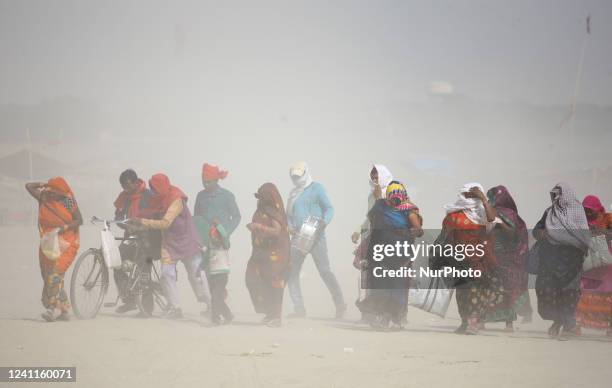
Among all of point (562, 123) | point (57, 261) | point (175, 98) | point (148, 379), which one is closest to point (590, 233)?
point (148, 379)

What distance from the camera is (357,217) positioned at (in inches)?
1357

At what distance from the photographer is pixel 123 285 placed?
10.0m

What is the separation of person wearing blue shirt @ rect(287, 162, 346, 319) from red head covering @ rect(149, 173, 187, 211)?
1.70 m

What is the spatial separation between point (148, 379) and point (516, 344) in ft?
11.2

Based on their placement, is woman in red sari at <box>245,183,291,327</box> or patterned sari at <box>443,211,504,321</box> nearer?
patterned sari at <box>443,211,504,321</box>

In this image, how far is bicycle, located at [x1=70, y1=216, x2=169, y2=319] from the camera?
9500mm

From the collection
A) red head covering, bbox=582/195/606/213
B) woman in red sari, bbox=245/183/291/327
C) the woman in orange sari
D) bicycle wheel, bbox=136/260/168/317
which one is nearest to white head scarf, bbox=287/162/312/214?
woman in red sari, bbox=245/183/291/327

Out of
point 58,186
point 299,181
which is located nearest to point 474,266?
point 299,181

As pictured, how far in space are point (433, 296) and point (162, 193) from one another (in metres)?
3.14

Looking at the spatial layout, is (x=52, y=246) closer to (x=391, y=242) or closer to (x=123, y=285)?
(x=123, y=285)

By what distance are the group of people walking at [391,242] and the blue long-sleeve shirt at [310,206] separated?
2.75ft

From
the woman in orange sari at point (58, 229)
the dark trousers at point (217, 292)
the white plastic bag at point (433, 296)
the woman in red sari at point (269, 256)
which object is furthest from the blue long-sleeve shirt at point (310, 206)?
the woman in orange sari at point (58, 229)

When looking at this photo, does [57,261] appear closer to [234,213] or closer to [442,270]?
[234,213]

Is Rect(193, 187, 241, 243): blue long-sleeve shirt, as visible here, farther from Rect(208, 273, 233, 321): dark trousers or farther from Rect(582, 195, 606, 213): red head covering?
Rect(582, 195, 606, 213): red head covering
